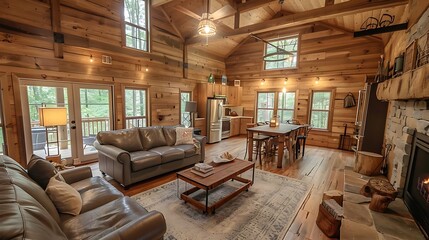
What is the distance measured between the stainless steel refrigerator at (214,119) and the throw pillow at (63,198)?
493 cm

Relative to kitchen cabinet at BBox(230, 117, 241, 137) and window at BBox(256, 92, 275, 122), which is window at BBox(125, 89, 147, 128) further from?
window at BBox(256, 92, 275, 122)

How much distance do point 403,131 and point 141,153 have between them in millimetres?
3909

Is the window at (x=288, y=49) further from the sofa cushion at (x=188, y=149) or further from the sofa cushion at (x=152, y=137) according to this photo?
the sofa cushion at (x=152, y=137)

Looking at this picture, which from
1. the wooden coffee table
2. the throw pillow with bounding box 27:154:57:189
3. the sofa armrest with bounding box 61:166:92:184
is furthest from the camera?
the wooden coffee table

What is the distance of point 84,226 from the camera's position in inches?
59.0

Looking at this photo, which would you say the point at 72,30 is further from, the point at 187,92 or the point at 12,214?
the point at 12,214

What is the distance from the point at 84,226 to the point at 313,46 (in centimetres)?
722

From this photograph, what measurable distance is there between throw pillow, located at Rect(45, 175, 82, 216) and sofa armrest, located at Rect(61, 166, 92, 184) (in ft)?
1.99

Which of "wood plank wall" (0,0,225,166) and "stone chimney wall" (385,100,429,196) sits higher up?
"wood plank wall" (0,0,225,166)

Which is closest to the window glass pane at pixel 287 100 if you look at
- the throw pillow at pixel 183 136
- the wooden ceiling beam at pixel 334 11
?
the wooden ceiling beam at pixel 334 11

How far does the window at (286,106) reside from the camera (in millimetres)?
6878

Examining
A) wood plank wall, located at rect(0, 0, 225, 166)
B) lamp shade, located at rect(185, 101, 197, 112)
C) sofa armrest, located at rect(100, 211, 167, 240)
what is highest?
wood plank wall, located at rect(0, 0, 225, 166)

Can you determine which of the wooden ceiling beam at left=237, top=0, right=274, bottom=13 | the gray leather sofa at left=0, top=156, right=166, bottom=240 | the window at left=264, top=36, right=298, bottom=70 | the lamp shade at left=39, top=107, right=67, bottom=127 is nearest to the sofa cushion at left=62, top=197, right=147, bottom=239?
the gray leather sofa at left=0, top=156, right=166, bottom=240

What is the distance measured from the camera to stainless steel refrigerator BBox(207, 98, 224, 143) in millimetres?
6422
